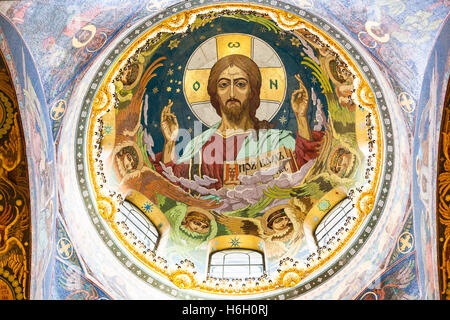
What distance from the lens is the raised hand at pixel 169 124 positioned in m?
15.1

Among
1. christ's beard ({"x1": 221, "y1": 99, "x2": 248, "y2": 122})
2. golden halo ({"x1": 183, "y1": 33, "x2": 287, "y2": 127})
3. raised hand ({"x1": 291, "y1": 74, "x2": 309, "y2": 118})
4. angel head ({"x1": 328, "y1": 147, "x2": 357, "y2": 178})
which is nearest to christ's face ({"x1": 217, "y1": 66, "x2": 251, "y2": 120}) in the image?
christ's beard ({"x1": 221, "y1": 99, "x2": 248, "y2": 122})

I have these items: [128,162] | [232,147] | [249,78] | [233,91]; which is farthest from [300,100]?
[128,162]

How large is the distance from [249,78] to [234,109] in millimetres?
952

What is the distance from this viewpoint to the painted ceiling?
11.4 meters

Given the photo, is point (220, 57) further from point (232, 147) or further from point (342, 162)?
point (342, 162)

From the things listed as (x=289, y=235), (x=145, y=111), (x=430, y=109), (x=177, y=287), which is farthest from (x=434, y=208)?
(x=145, y=111)

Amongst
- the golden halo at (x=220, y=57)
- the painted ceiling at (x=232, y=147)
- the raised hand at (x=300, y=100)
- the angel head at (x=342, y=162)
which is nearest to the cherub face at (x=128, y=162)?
the painted ceiling at (x=232, y=147)

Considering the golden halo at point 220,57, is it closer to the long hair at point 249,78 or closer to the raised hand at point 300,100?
the long hair at point 249,78

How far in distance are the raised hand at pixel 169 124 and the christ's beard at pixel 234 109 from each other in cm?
140

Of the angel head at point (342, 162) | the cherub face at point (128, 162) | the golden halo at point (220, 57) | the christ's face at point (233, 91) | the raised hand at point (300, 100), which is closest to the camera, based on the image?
the angel head at point (342, 162)

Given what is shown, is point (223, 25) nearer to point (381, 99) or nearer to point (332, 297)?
point (381, 99)

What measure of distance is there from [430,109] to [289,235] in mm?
4900

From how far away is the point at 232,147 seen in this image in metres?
15.6

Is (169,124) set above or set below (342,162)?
above
